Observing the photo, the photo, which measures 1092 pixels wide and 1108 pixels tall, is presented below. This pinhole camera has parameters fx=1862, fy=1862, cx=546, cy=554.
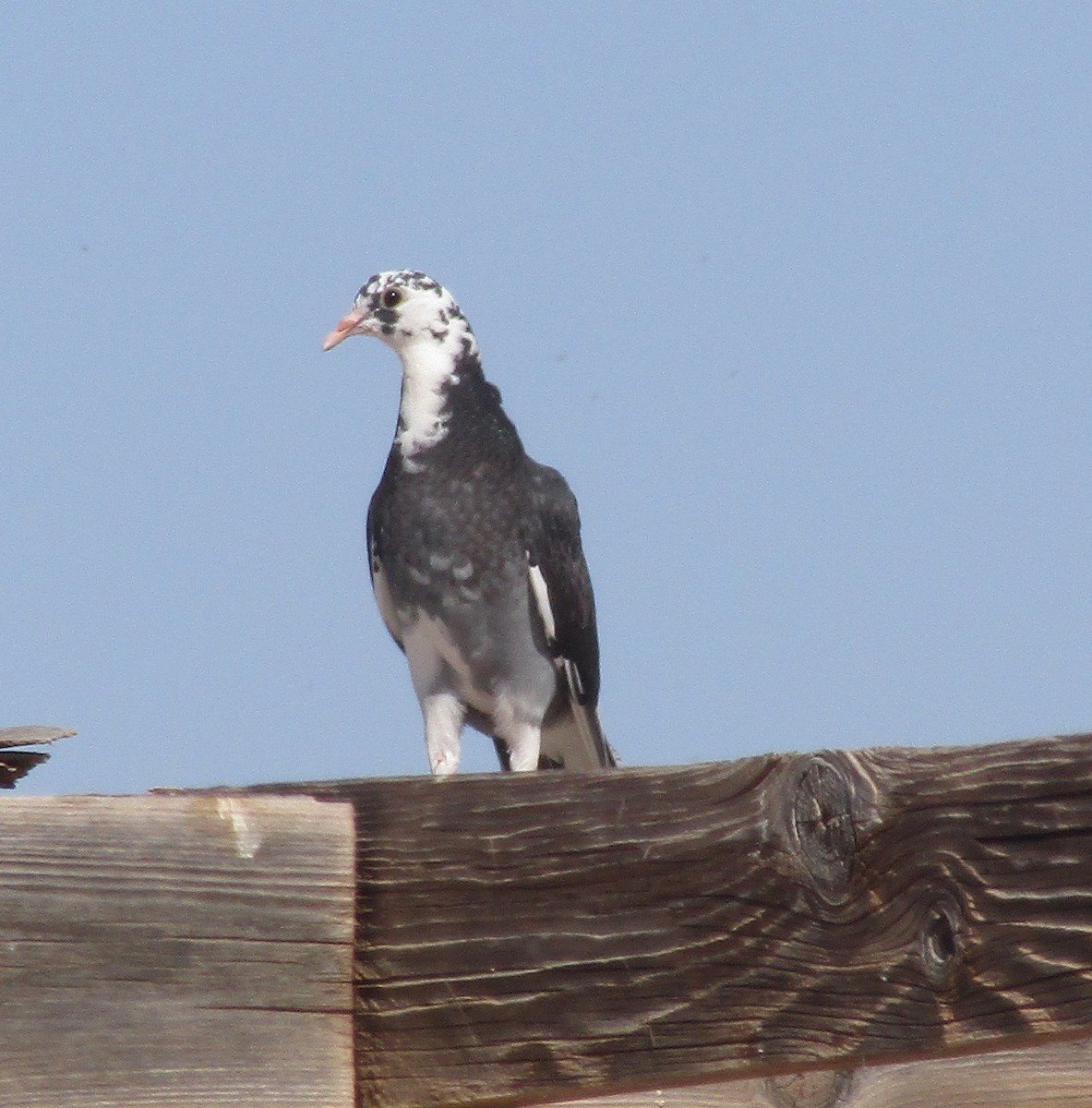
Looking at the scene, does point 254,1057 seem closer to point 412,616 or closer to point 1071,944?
point 1071,944

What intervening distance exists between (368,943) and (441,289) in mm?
3275

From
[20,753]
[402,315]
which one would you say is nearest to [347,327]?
[402,315]

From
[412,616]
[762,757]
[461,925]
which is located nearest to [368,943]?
[461,925]

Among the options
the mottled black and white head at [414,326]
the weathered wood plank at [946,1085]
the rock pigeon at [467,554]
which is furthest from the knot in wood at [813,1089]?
the mottled black and white head at [414,326]

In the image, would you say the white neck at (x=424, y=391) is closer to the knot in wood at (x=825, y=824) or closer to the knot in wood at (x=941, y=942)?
the knot in wood at (x=825, y=824)

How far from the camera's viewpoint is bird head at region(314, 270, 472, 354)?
16.3 ft

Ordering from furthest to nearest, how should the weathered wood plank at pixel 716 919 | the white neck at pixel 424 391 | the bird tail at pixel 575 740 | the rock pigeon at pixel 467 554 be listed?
the bird tail at pixel 575 740
the white neck at pixel 424 391
the rock pigeon at pixel 467 554
the weathered wood plank at pixel 716 919

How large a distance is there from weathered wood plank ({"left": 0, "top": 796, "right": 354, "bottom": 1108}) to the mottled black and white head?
3.08 metres

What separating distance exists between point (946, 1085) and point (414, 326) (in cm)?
350

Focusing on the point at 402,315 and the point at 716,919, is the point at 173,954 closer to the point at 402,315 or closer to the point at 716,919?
the point at 716,919

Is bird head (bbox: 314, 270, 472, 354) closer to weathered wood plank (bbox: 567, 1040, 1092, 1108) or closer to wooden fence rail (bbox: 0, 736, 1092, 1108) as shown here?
wooden fence rail (bbox: 0, 736, 1092, 1108)

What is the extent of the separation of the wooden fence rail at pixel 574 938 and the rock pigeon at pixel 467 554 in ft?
8.55

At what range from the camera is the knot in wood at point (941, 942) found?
1.69 metres


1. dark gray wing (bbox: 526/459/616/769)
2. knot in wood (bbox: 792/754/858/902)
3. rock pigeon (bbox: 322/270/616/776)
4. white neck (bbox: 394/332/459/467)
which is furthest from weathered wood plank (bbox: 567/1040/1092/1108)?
white neck (bbox: 394/332/459/467)
